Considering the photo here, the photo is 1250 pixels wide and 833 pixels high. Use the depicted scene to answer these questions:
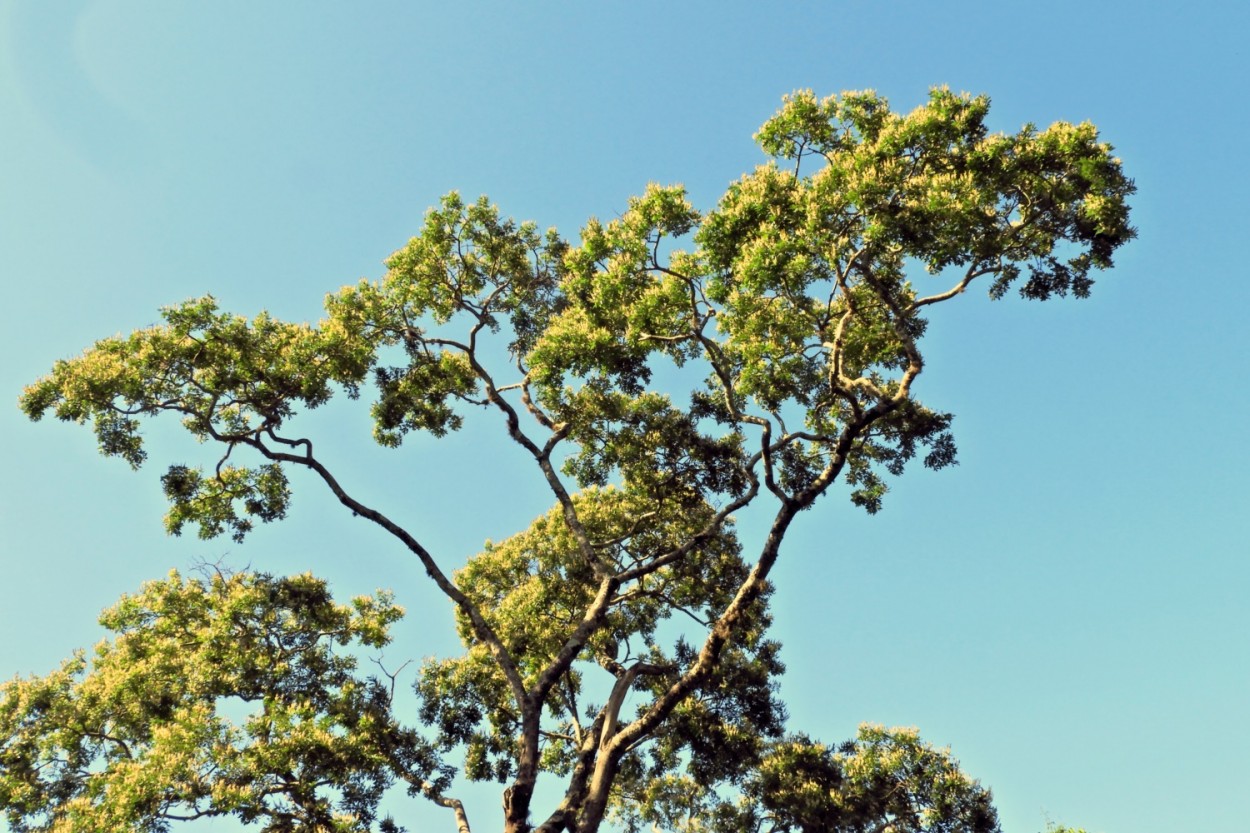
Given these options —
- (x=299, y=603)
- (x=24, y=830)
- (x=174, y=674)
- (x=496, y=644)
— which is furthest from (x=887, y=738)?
(x=24, y=830)

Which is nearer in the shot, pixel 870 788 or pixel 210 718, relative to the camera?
pixel 210 718

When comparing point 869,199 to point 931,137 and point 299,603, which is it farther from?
point 299,603

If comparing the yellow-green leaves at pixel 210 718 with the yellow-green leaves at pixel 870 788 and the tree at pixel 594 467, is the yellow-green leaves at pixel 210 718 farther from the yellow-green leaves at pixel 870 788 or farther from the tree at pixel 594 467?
the yellow-green leaves at pixel 870 788

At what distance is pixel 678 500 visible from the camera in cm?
1933

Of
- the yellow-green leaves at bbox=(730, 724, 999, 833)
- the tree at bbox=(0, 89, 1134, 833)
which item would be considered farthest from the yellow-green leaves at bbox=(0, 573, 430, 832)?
the yellow-green leaves at bbox=(730, 724, 999, 833)

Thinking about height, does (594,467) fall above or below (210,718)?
above

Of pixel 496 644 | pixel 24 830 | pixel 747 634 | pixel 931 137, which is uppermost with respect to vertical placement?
pixel 931 137

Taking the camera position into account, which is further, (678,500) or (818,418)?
(678,500)

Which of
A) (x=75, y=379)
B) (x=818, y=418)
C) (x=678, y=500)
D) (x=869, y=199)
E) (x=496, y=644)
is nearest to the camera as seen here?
(x=869, y=199)

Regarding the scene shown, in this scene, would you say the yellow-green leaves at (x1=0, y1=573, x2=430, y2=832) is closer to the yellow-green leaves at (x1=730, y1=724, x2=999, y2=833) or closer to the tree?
the tree

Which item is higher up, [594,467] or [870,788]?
[594,467]

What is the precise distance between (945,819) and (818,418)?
9.88m

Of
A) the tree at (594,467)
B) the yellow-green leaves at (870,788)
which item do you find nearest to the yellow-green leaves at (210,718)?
the tree at (594,467)

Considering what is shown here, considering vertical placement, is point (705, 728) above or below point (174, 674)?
below
